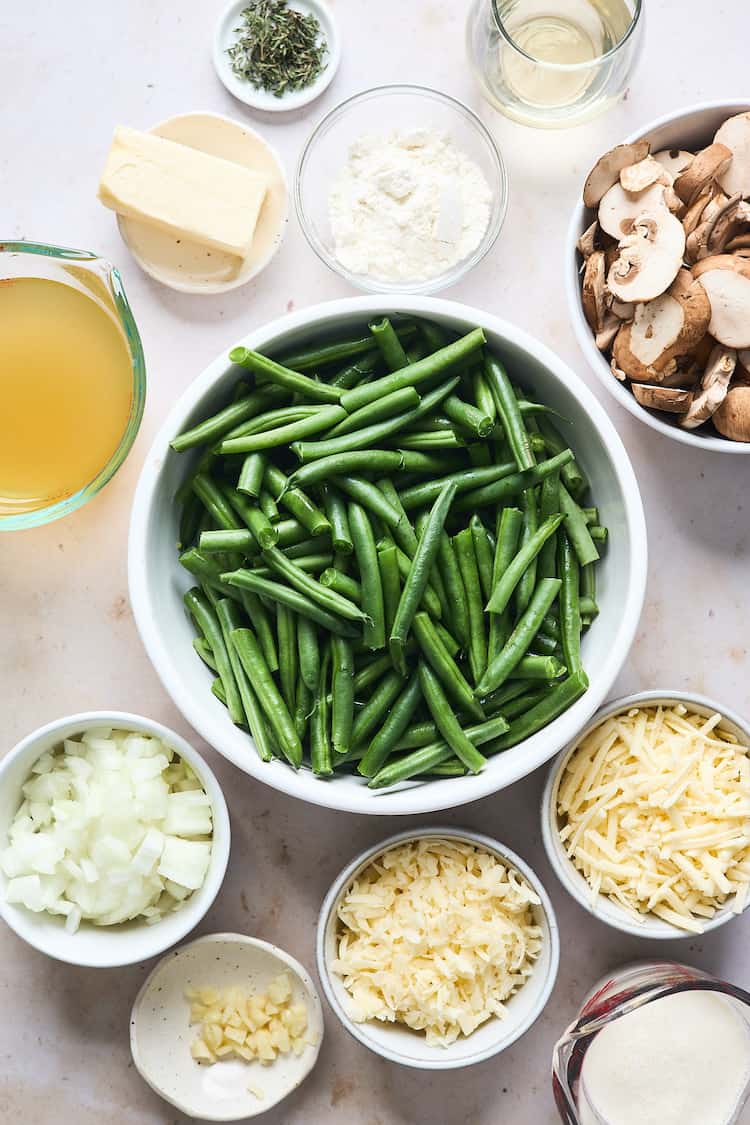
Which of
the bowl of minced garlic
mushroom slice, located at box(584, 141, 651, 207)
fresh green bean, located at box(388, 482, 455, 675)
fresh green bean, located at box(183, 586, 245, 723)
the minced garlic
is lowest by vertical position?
the minced garlic

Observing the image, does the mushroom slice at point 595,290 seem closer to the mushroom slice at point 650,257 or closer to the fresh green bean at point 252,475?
A: the mushroom slice at point 650,257

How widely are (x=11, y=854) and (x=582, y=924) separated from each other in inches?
46.3

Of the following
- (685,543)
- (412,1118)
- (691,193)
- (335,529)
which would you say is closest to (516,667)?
(335,529)


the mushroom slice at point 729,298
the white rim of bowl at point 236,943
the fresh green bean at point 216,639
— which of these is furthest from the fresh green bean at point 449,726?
the mushroom slice at point 729,298

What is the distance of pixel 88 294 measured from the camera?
1953 millimetres

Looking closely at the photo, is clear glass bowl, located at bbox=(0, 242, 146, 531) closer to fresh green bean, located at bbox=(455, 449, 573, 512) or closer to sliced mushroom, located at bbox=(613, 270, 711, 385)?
fresh green bean, located at bbox=(455, 449, 573, 512)

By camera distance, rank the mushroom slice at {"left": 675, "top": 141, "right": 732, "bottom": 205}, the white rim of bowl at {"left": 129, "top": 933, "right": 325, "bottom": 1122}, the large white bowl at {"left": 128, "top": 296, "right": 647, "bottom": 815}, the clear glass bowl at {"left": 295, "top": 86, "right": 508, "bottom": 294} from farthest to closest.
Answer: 1. the clear glass bowl at {"left": 295, "top": 86, "right": 508, "bottom": 294}
2. the white rim of bowl at {"left": 129, "top": 933, "right": 325, "bottom": 1122}
3. the mushroom slice at {"left": 675, "top": 141, "right": 732, "bottom": 205}
4. the large white bowl at {"left": 128, "top": 296, "right": 647, "bottom": 815}

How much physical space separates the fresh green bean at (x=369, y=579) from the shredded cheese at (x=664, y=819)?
531mm

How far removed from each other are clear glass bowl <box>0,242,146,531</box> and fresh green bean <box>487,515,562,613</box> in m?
0.77

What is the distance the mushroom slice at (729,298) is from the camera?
1769 mm

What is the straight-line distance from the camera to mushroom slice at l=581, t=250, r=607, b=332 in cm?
186

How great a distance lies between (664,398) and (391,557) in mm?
579

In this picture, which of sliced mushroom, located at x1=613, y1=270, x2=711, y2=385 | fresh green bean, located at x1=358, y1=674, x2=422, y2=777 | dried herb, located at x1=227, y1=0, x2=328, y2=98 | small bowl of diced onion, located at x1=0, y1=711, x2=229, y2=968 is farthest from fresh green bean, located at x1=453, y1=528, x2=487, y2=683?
dried herb, located at x1=227, y1=0, x2=328, y2=98

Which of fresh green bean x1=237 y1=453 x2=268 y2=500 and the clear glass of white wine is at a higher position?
the clear glass of white wine
